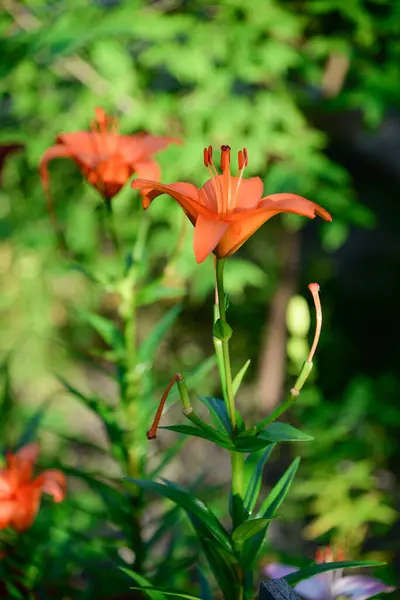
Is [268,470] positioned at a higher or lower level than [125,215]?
lower

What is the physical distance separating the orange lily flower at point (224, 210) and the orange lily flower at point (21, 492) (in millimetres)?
369

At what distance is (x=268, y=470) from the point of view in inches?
98.7

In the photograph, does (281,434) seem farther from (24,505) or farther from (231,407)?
(24,505)

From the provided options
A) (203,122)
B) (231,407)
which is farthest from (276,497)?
(203,122)

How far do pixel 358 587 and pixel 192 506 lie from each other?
0.22 meters

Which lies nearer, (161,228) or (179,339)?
(161,228)

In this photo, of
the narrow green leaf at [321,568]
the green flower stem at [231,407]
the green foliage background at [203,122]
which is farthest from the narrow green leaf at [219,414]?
the green foliage background at [203,122]

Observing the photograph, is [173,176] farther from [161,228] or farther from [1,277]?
[1,277]

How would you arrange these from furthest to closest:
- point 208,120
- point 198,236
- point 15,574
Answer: point 208,120 < point 15,574 < point 198,236

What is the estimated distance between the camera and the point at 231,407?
53 cm

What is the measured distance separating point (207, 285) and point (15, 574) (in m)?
0.90

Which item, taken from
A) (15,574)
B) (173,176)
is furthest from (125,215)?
(15,574)

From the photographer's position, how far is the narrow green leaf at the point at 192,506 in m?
0.56

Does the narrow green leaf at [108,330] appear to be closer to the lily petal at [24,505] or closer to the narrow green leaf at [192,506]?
the lily petal at [24,505]
